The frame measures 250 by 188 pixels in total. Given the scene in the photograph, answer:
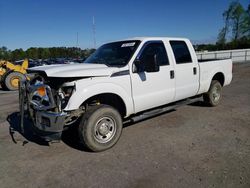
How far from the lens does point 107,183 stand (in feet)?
10.7

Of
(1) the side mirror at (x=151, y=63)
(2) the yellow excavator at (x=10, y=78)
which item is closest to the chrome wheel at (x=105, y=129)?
(1) the side mirror at (x=151, y=63)

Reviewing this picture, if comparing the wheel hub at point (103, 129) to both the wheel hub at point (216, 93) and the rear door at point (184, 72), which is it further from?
the wheel hub at point (216, 93)

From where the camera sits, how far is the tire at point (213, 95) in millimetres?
6926

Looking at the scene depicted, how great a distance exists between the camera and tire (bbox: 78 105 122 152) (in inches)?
Answer: 161

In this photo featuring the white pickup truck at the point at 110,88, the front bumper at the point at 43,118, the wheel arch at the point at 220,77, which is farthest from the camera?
the wheel arch at the point at 220,77

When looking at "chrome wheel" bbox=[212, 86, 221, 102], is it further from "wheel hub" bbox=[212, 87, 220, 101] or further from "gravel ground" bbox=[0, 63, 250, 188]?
"gravel ground" bbox=[0, 63, 250, 188]

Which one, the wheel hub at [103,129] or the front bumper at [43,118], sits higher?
the front bumper at [43,118]

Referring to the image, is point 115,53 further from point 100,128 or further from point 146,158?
point 146,158

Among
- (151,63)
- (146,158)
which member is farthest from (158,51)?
(146,158)

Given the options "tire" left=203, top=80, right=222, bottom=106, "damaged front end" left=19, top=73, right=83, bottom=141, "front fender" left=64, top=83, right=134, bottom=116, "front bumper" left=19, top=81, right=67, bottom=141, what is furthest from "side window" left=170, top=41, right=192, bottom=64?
"front bumper" left=19, top=81, right=67, bottom=141

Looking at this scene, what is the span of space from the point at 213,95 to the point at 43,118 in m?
5.02

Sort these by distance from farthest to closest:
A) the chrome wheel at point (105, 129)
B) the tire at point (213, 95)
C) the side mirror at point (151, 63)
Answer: the tire at point (213, 95)
the side mirror at point (151, 63)
the chrome wheel at point (105, 129)

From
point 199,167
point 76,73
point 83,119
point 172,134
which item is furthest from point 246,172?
point 76,73

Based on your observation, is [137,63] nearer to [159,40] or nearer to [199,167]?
[159,40]
